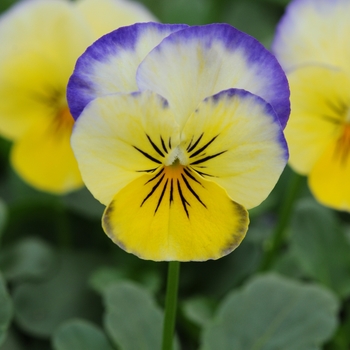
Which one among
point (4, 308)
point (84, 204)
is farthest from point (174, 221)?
point (84, 204)

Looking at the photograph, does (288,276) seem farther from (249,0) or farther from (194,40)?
(249,0)

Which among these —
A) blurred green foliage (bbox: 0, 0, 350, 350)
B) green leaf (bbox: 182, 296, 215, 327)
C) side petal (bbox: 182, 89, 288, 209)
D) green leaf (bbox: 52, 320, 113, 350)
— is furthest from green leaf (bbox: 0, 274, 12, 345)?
green leaf (bbox: 182, 296, 215, 327)

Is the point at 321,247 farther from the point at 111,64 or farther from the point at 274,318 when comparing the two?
the point at 111,64

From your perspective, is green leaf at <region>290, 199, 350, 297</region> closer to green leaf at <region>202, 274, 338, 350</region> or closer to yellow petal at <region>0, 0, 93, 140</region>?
green leaf at <region>202, 274, 338, 350</region>

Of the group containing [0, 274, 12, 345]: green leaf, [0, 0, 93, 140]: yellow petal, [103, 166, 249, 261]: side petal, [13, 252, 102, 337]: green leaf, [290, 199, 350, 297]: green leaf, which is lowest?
[13, 252, 102, 337]: green leaf

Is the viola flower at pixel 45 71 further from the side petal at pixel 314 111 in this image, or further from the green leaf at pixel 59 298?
the side petal at pixel 314 111

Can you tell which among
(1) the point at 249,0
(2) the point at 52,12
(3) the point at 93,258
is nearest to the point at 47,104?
(2) the point at 52,12

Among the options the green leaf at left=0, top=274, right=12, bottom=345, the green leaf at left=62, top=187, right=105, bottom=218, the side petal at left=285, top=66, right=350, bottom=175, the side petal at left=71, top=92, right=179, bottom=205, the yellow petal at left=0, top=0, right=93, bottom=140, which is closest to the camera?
the side petal at left=71, top=92, right=179, bottom=205
